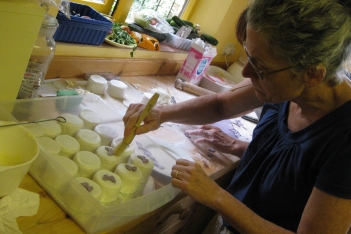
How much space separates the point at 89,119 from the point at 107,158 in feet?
0.54

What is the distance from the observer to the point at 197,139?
1.37 meters

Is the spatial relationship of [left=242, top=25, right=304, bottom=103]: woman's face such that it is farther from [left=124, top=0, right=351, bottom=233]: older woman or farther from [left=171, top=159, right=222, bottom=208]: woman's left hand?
[left=171, top=159, right=222, bottom=208]: woman's left hand

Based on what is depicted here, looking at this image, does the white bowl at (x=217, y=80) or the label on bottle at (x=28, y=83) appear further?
the white bowl at (x=217, y=80)

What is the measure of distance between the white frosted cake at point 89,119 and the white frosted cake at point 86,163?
0.13 metres

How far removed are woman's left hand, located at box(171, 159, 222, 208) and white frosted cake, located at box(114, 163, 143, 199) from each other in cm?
10

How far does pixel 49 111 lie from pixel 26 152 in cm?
26

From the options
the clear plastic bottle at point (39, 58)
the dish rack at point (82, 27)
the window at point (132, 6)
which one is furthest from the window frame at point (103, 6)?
the clear plastic bottle at point (39, 58)

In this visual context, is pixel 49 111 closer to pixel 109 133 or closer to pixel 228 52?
pixel 109 133

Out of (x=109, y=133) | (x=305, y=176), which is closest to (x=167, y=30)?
(x=109, y=133)

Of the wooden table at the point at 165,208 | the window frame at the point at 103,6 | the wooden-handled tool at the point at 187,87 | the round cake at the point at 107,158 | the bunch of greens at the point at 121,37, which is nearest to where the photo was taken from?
the wooden table at the point at 165,208

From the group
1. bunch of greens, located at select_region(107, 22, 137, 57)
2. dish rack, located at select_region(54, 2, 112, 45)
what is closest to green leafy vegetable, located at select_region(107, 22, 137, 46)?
bunch of greens, located at select_region(107, 22, 137, 57)

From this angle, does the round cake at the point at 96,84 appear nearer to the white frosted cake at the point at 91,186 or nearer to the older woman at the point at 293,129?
the older woman at the point at 293,129

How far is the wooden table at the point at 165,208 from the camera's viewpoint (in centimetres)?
71

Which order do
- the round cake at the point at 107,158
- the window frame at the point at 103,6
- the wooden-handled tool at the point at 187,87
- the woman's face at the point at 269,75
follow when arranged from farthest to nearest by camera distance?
the wooden-handled tool at the point at 187,87 → the window frame at the point at 103,6 → the round cake at the point at 107,158 → the woman's face at the point at 269,75
